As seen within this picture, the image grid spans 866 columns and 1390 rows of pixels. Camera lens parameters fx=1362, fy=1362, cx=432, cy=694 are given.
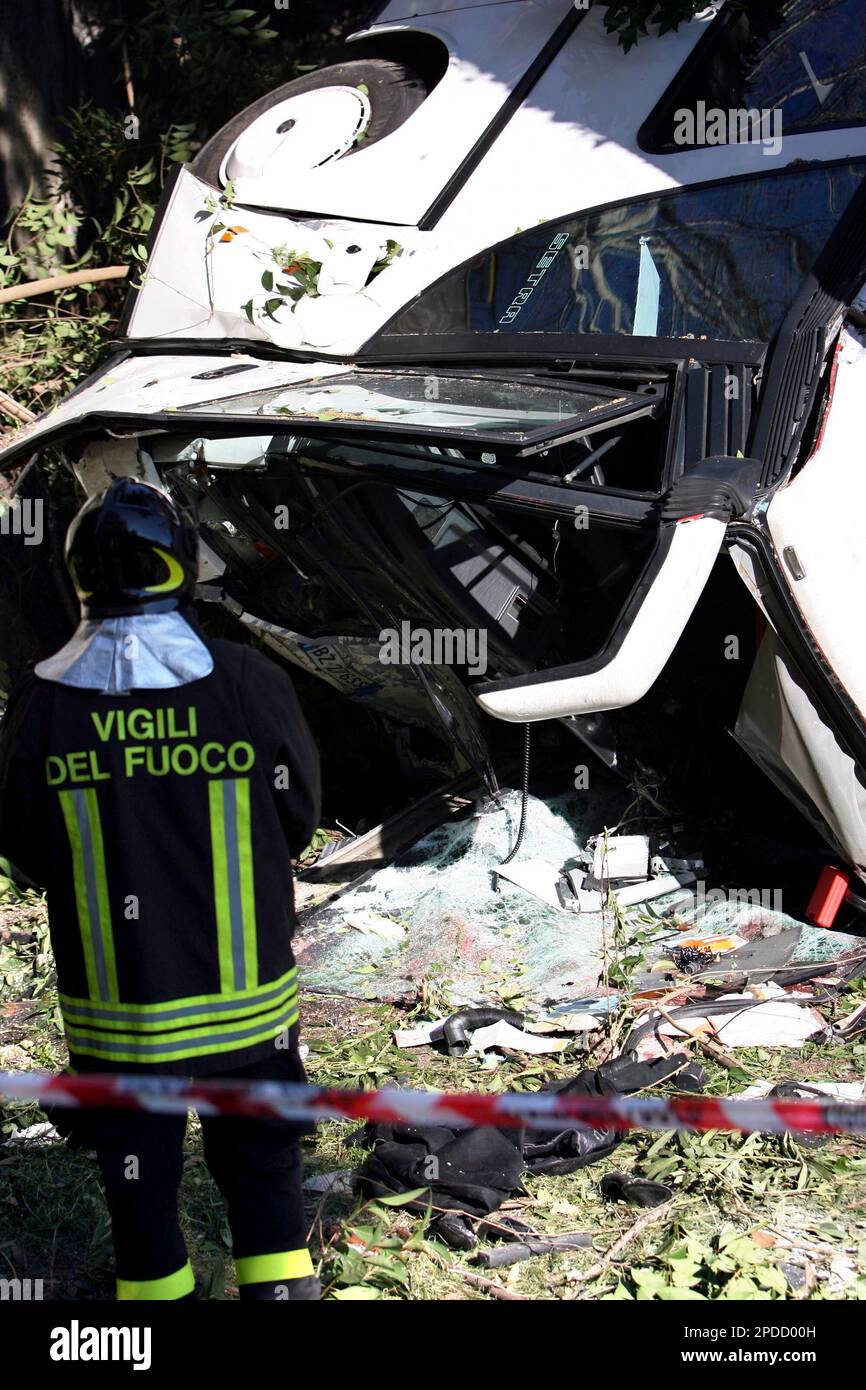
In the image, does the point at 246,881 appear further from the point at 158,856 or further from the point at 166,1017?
the point at 166,1017

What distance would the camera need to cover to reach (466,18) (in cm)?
530

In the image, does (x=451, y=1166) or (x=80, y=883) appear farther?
(x=451, y=1166)

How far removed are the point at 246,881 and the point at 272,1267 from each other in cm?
69

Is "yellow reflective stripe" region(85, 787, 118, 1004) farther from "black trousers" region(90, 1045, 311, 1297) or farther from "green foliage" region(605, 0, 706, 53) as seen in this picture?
"green foliage" region(605, 0, 706, 53)

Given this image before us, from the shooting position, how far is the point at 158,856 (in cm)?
229

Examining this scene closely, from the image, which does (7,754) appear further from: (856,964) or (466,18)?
(466,18)

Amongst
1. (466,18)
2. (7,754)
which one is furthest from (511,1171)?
(466,18)

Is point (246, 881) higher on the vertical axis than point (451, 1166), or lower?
higher

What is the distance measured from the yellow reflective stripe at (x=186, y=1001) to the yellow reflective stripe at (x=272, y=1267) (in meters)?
0.46

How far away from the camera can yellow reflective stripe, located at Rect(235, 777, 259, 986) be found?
2.33 m

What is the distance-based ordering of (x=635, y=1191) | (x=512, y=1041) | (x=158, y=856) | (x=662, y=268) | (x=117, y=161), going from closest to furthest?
(x=158, y=856)
(x=635, y=1191)
(x=512, y=1041)
(x=662, y=268)
(x=117, y=161)

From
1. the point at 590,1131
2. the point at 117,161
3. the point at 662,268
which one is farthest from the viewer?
the point at 117,161

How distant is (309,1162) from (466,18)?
430cm

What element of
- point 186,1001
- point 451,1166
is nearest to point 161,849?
point 186,1001
